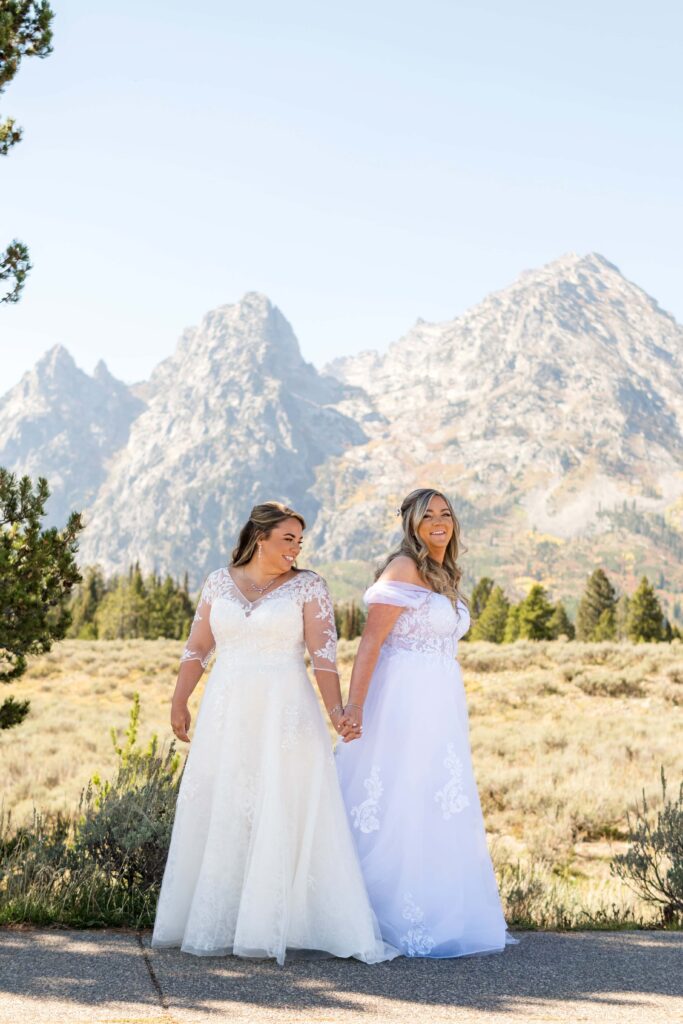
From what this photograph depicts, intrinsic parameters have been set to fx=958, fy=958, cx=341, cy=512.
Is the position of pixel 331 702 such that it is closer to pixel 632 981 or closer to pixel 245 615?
pixel 245 615

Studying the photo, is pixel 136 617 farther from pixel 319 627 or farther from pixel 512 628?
pixel 319 627

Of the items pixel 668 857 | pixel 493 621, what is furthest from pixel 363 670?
pixel 493 621

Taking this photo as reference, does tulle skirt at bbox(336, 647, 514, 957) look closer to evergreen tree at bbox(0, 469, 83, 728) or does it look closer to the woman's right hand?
the woman's right hand

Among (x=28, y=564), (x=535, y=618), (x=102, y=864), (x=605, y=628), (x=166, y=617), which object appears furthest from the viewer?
(x=166, y=617)

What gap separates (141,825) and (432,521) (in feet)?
7.99

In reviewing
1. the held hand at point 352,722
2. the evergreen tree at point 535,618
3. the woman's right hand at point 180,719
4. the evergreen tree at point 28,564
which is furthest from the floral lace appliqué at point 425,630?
the evergreen tree at point 535,618

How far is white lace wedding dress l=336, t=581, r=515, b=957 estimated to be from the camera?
4766 mm

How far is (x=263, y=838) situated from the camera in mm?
4422

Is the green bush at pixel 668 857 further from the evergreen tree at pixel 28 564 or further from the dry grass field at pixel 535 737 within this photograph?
the evergreen tree at pixel 28 564

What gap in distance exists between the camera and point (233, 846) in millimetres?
4484

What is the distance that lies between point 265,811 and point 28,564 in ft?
7.99

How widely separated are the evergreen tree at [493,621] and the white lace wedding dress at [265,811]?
53.4 metres

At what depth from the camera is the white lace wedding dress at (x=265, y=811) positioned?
437 centimetres

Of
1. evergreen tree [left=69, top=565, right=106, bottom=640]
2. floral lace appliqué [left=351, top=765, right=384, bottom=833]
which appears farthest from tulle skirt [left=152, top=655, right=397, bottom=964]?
evergreen tree [left=69, top=565, right=106, bottom=640]
